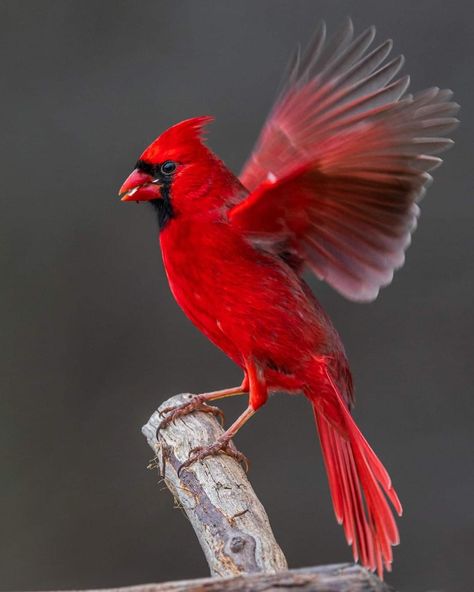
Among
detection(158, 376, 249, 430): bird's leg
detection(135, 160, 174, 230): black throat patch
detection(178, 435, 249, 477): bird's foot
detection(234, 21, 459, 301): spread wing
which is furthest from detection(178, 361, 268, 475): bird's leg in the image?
detection(135, 160, 174, 230): black throat patch

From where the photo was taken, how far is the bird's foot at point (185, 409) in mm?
2451

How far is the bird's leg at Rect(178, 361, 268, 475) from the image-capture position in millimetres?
2279

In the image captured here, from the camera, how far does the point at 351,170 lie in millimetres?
2193

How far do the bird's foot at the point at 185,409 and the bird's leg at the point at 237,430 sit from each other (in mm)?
144

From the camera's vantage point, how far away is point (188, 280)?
92.2 inches

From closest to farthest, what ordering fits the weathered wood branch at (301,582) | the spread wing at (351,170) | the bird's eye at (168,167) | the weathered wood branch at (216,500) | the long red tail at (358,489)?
the weathered wood branch at (301,582) → the weathered wood branch at (216,500) → the spread wing at (351,170) → the long red tail at (358,489) → the bird's eye at (168,167)

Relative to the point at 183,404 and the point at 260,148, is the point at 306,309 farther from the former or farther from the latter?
the point at 260,148

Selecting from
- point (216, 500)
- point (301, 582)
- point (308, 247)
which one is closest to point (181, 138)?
point (308, 247)

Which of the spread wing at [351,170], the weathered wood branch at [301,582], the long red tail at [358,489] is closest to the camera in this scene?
the weathered wood branch at [301,582]

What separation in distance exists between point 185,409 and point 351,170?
2.23 ft

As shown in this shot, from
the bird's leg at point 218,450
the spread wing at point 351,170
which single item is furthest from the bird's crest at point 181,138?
the bird's leg at point 218,450

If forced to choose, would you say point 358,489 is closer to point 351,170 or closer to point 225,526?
point 225,526

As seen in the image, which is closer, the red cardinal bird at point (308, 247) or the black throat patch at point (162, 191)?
the red cardinal bird at point (308, 247)

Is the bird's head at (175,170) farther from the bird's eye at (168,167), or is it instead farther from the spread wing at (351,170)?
the spread wing at (351,170)
